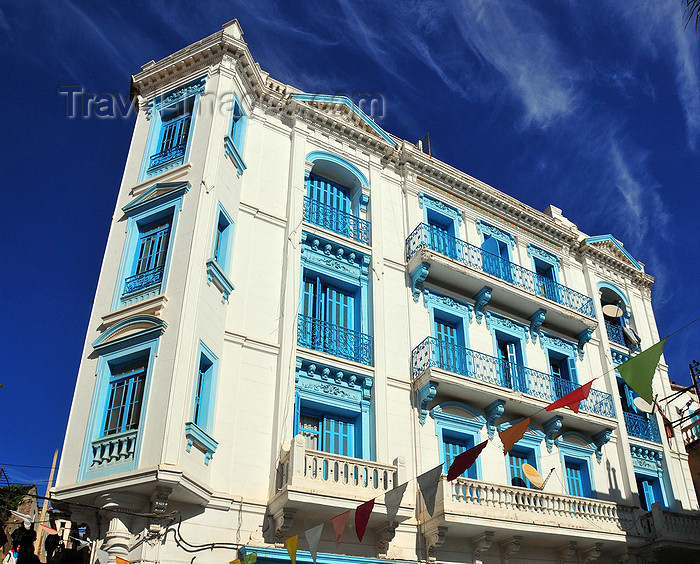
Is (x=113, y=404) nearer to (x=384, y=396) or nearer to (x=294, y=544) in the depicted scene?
(x=294, y=544)

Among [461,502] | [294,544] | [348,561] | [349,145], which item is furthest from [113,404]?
[349,145]

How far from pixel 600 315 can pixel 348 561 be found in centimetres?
1348

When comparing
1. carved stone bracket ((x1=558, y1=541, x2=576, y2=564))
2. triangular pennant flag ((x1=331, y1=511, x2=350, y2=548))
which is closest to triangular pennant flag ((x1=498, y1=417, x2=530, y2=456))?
triangular pennant flag ((x1=331, y1=511, x2=350, y2=548))

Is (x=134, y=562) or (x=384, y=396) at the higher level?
(x=384, y=396)

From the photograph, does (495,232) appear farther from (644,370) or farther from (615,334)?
(644,370)

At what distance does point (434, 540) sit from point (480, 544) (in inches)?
49.6

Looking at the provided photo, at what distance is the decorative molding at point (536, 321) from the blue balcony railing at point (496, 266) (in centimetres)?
88

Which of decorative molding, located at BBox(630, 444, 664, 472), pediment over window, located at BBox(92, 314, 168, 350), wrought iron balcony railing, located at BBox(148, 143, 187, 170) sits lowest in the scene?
decorative molding, located at BBox(630, 444, 664, 472)

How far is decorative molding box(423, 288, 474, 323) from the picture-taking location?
60.2 ft

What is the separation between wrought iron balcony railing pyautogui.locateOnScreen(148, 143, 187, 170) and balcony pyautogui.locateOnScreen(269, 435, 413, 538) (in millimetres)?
7707

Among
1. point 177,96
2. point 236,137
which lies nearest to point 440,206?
point 236,137

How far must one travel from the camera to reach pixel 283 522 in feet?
41.3

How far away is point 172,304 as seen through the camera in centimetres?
1328

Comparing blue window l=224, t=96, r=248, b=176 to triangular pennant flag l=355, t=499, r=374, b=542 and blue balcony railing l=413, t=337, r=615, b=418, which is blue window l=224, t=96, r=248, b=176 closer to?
blue balcony railing l=413, t=337, r=615, b=418
